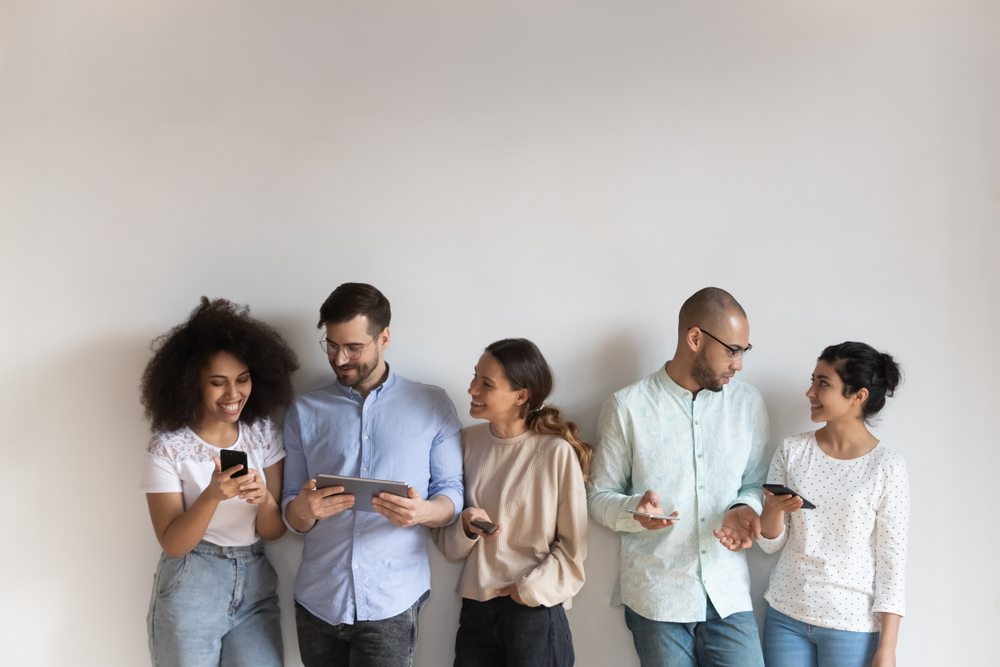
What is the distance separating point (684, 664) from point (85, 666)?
2610 mm

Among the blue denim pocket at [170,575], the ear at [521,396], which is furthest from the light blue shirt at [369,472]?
the blue denim pocket at [170,575]

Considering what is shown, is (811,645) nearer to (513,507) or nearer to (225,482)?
(513,507)

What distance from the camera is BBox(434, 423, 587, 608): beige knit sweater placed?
2600 mm

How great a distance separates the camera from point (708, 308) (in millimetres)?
2689

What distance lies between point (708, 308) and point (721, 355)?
0.20 metres

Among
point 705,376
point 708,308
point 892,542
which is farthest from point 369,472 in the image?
point 892,542

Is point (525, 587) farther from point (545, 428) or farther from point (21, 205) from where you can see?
point (21, 205)

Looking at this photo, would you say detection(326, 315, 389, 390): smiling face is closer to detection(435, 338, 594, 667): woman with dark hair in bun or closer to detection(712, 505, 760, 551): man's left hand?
detection(435, 338, 594, 667): woman with dark hair in bun

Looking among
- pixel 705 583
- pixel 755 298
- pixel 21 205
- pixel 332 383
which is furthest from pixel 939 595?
pixel 21 205

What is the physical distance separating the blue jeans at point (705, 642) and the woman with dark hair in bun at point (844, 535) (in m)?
0.19

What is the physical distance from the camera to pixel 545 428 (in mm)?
2703

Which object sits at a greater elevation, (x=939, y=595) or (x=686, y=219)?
(x=686, y=219)

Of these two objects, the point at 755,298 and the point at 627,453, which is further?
the point at 755,298

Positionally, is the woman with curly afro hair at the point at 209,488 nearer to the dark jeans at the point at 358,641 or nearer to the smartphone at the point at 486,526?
the dark jeans at the point at 358,641
